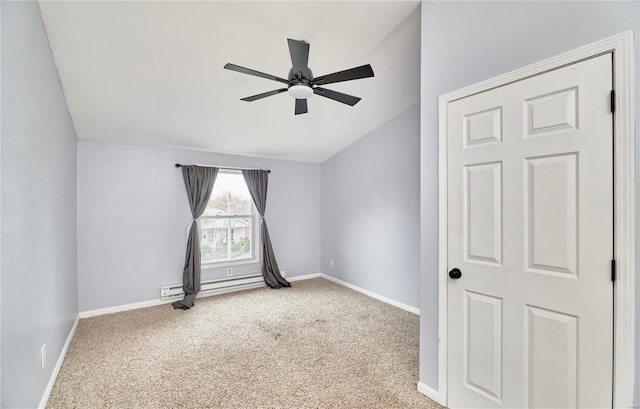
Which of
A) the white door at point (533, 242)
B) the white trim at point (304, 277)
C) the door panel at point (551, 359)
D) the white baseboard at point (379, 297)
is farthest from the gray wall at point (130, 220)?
the door panel at point (551, 359)

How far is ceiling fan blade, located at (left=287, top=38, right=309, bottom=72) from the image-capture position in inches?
70.7

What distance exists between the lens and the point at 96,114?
308 cm

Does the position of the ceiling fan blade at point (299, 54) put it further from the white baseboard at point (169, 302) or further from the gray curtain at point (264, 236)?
the white baseboard at point (169, 302)

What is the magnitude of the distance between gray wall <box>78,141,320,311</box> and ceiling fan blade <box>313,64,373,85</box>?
282 cm

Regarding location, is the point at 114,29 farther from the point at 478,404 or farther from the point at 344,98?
the point at 478,404

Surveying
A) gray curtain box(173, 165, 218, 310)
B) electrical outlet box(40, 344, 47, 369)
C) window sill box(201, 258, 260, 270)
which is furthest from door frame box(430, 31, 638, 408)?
window sill box(201, 258, 260, 270)

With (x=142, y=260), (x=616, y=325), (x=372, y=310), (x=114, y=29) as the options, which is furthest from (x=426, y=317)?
(x=142, y=260)

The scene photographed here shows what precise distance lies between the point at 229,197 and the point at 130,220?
1.37 m

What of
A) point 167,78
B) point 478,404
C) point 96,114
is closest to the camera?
point 478,404

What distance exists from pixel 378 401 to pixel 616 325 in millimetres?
1427

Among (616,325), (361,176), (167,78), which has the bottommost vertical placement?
(616,325)

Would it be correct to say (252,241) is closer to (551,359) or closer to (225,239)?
(225,239)

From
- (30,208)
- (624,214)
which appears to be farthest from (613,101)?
(30,208)

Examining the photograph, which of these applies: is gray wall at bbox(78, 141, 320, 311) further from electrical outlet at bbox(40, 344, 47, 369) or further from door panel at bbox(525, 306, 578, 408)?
door panel at bbox(525, 306, 578, 408)
